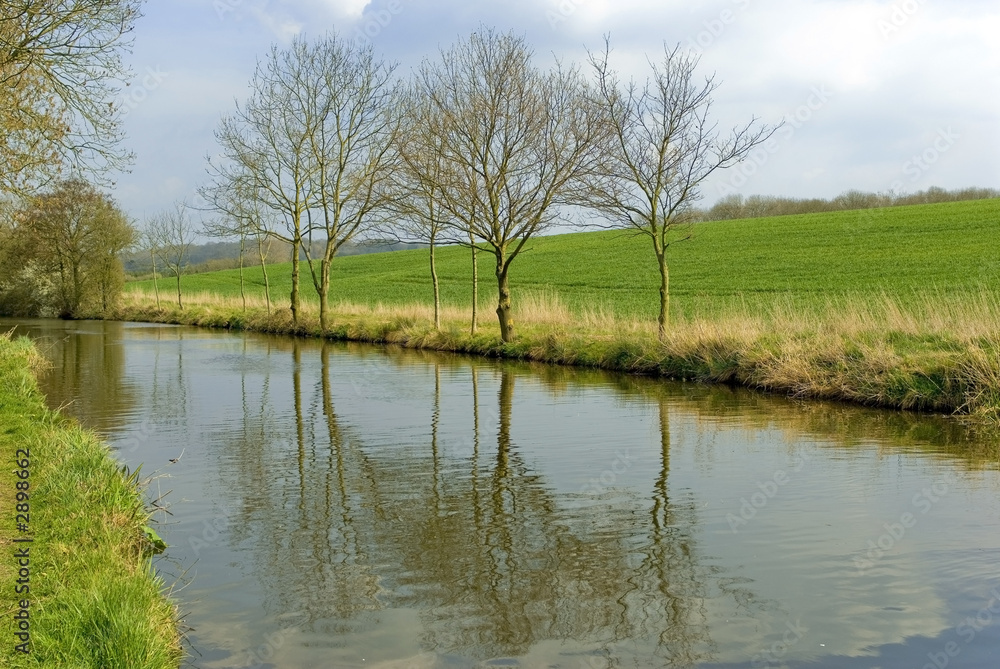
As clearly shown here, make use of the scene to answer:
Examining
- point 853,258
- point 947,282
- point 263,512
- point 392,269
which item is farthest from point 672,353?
point 392,269

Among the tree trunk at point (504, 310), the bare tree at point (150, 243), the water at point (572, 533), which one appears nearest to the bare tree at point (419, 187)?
the tree trunk at point (504, 310)

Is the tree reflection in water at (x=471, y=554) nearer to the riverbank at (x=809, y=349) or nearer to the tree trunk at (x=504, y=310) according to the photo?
the riverbank at (x=809, y=349)

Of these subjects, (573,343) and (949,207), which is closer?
(573,343)

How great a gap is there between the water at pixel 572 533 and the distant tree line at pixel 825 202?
53.1 meters

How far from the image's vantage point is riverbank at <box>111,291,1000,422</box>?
45.7 ft

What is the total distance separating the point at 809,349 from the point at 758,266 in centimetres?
2725

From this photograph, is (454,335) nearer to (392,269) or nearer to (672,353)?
(672,353)

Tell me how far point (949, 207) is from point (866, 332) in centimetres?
4277

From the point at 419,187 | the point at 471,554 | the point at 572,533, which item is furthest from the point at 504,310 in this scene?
the point at 471,554

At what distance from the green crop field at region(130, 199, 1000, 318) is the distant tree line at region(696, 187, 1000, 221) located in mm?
10496

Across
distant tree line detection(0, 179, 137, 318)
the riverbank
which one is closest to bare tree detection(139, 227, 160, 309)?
distant tree line detection(0, 179, 137, 318)

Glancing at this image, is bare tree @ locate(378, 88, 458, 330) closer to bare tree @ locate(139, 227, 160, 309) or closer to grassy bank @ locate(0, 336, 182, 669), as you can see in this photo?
grassy bank @ locate(0, 336, 182, 669)

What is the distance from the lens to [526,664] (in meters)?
5.06

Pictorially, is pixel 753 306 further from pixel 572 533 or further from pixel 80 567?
pixel 80 567
